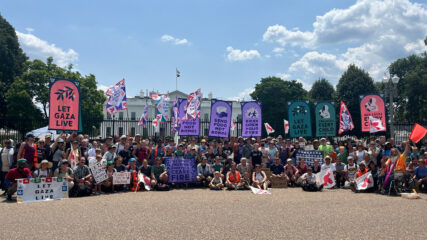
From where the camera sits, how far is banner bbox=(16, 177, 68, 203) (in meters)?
9.37

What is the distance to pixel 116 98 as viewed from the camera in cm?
1705

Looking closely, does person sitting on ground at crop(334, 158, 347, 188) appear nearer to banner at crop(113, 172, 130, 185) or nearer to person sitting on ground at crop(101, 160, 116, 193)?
banner at crop(113, 172, 130, 185)

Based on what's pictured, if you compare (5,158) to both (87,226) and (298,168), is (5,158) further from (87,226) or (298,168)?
(298,168)

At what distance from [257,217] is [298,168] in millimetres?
6410

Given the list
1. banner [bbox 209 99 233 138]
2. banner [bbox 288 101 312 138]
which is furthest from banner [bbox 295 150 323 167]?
banner [bbox 209 99 233 138]

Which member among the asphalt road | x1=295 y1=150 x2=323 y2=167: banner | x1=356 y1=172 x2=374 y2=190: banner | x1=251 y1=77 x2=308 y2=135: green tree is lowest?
the asphalt road

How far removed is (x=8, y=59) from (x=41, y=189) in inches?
1461

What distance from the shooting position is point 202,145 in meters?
14.5

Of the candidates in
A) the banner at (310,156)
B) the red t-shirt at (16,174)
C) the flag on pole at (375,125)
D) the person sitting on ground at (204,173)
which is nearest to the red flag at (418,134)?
the banner at (310,156)

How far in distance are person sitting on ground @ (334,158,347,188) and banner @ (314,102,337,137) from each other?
9.84ft

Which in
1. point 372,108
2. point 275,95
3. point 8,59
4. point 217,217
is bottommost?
point 217,217

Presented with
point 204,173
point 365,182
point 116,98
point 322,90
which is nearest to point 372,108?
point 365,182

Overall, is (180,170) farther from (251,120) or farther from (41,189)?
(251,120)

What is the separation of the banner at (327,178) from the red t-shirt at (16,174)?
10.2 metres
